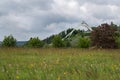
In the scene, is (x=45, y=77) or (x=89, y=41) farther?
(x=89, y=41)

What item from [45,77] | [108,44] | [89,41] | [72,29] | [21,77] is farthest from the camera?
[72,29]

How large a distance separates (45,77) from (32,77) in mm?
175

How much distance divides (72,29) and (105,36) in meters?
48.1

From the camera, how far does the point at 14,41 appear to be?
48.2 m

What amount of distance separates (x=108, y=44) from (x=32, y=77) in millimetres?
41980

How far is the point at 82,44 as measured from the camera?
1854 inches

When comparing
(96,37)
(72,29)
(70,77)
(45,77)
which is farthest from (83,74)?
(72,29)

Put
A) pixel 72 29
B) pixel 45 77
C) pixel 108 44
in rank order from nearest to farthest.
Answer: pixel 45 77
pixel 108 44
pixel 72 29

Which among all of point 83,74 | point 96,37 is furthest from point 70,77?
point 96,37

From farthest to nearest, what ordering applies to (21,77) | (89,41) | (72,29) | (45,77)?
(72,29), (89,41), (21,77), (45,77)

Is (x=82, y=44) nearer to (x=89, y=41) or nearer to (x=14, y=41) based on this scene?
(x=89, y=41)

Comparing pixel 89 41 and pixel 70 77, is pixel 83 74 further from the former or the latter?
pixel 89 41

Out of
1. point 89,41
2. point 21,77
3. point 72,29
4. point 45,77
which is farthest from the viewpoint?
point 72,29

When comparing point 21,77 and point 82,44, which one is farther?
point 82,44
